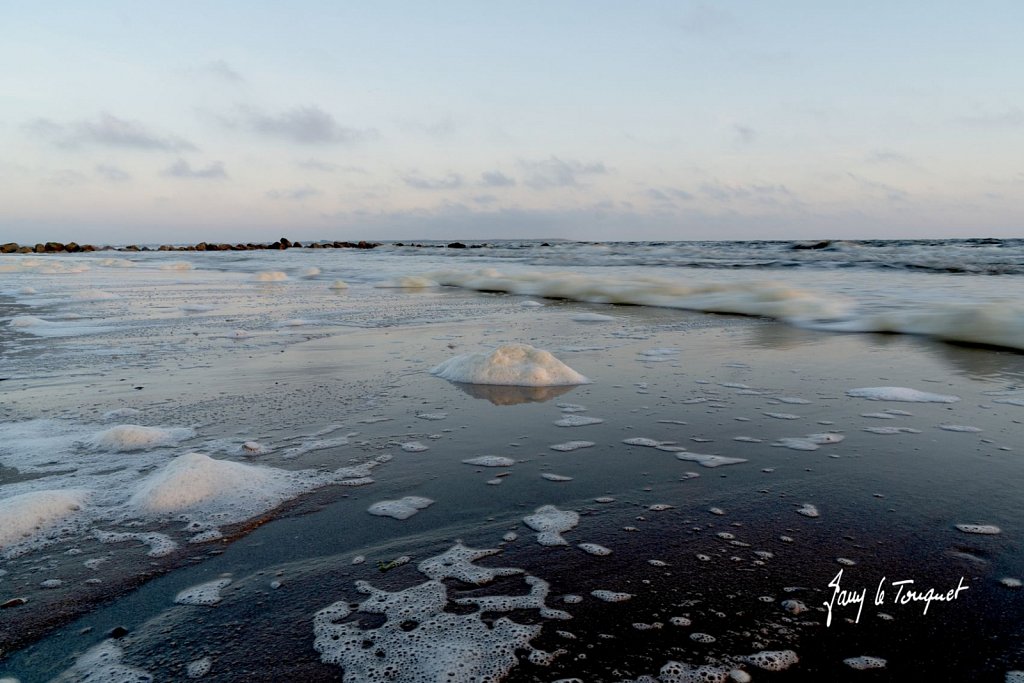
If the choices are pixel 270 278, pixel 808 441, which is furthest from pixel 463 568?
pixel 270 278

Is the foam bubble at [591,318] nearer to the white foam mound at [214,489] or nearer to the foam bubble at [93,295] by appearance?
the white foam mound at [214,489]

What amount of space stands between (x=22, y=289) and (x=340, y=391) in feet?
34.8

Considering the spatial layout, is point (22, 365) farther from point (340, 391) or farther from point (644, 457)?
point (644, 457)

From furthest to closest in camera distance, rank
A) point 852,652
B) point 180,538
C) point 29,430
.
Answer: point 29,430 → point 180,538 → point 852,652

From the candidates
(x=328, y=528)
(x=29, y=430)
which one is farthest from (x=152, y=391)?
(x=328, y=528)

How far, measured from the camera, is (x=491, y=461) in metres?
2.75

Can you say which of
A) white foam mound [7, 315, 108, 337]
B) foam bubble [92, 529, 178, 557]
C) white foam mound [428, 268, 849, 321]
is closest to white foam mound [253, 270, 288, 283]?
white foam mound [428, 268, 849, 321]

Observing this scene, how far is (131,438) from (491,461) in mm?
1663

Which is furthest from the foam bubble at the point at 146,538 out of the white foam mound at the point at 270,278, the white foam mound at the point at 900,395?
the white foam mound at the point at 270,278

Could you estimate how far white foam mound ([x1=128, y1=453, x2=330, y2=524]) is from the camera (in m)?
2.22

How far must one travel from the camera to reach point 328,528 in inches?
83.0

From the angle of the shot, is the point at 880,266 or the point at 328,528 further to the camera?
the point at 880,266

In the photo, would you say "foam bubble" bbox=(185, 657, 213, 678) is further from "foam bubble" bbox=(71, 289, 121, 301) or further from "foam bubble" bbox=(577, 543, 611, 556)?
"foam bubble" bbox=(71, 289, 121, 301)

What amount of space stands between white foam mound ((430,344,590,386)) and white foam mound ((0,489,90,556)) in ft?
7.77
